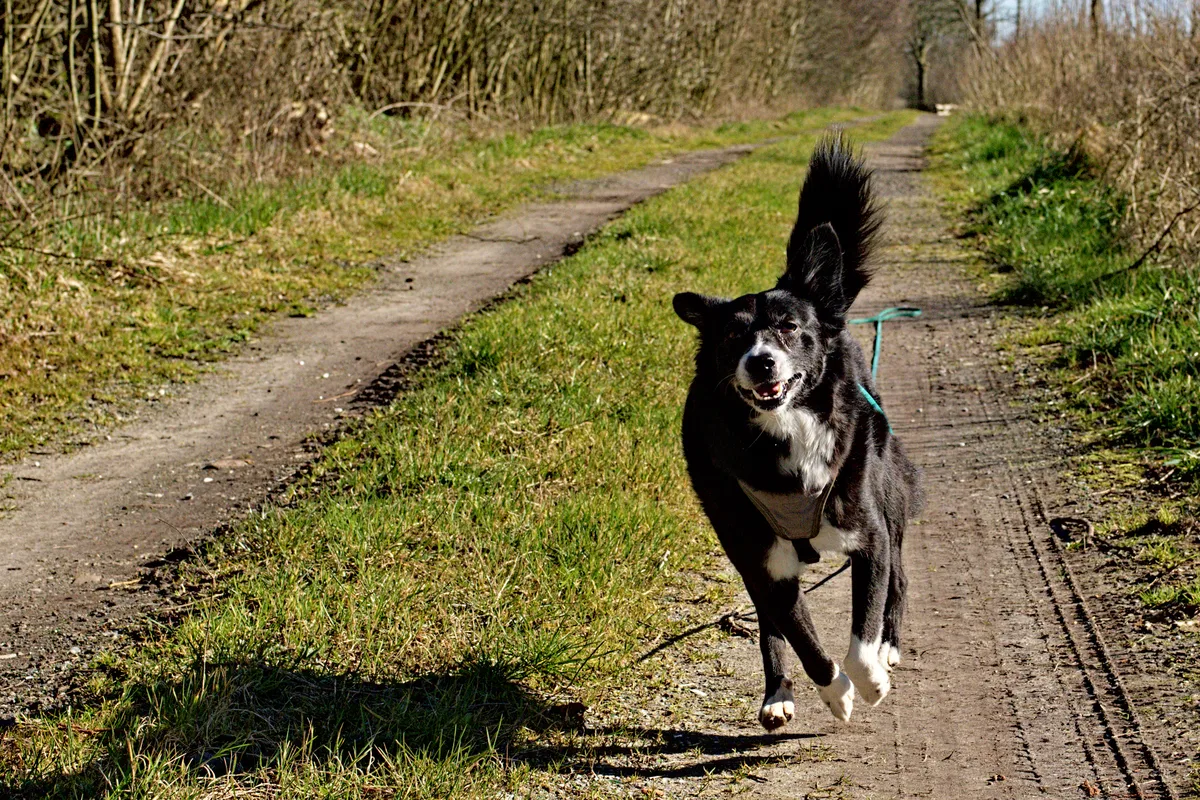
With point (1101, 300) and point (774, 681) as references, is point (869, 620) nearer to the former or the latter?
point (774, 681)

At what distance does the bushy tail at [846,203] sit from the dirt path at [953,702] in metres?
1.24

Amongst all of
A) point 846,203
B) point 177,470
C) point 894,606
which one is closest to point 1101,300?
point 846,203

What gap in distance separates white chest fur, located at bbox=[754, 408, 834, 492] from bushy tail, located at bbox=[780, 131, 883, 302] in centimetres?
64

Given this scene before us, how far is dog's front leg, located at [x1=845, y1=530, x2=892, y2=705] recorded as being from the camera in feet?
10.8

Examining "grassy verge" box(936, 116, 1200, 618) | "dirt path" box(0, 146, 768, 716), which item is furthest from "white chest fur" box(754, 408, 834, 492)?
"dirt path" box(0, 146, 768, 716)

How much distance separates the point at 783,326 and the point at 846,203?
0.65 m

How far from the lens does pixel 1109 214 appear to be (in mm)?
10344

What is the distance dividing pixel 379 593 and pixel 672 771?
48.3 inches

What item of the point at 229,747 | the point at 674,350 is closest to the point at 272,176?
the point at 674,350

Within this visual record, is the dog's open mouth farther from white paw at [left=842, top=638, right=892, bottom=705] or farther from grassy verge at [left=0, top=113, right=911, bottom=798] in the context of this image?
grassy verge at [left=0, top=113, right=911, bottom=798]

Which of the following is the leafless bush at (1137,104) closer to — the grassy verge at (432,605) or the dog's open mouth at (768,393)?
the grassy verge at (432,605)

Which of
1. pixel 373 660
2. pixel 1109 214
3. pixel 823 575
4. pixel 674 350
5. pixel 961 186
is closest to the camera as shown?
pixel 373 660

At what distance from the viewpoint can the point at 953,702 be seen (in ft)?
11.7

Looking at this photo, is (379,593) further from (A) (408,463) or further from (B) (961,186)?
(B) (961,186)
